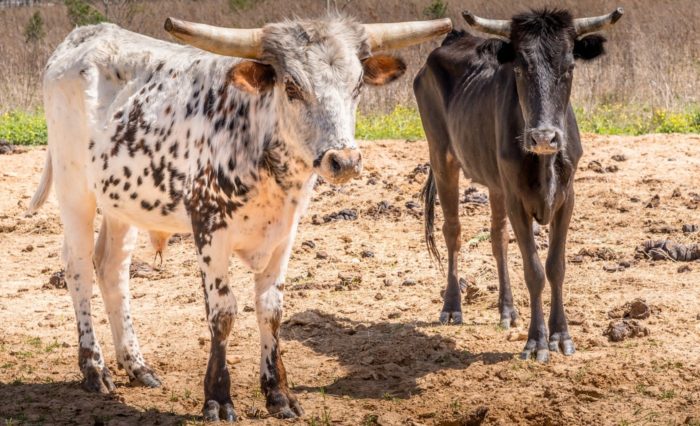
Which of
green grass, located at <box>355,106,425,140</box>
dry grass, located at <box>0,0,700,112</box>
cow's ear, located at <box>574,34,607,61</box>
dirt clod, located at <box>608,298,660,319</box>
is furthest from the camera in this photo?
dry grass, located at <box>0,0,700,112</box>

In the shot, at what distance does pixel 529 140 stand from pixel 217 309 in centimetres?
227

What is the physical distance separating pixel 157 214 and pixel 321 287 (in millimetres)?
3183

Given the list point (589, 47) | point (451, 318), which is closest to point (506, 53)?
point (589, 47)

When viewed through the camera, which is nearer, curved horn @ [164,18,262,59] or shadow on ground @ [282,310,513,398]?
curved horn @ [164,18,262,59]

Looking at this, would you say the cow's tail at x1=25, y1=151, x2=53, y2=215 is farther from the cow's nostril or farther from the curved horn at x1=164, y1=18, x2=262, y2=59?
the cow's nostril

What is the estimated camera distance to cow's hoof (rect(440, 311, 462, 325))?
838 centimetres

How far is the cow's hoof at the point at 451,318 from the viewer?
330 inches

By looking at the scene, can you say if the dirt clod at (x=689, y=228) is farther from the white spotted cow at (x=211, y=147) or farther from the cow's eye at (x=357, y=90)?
the cow's eye at (x=357, y=90)

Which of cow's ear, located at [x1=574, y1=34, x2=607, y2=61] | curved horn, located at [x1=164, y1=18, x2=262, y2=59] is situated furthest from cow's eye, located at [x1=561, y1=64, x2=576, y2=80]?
curved horn, located at [x1=164, y1=18, x2=262, y2=59]

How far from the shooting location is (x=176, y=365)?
24.0 feet

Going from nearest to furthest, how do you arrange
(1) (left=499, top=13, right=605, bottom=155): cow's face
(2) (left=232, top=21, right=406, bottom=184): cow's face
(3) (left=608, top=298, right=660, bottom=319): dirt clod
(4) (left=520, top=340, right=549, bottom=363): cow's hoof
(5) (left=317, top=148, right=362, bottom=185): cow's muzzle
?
(5) (left=317, top=148, right=362, bottom=185): cow's muzzle < (2) (left=232, top=21, right=406, bottom=184): cow's face < (1) (left=499, top=13, right=605, bottom=155): cow's face < (4) (left=520, top=340, right=549, bottom=363): cow's hoof < (3) (left=608, top=298, right=660, bottom=319): dirt clod

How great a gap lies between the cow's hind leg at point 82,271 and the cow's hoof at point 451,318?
2.75 meters

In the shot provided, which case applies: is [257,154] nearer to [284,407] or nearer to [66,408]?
[284,407]

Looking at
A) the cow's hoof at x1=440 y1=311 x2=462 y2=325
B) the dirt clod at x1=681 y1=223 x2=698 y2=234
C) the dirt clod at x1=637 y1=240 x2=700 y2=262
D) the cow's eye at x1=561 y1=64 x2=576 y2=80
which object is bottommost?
the cow's hoof at x1=440 y1=311 x2=462 y2=325
